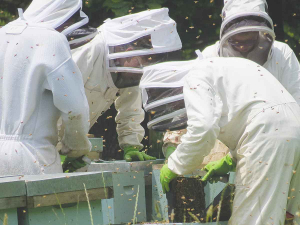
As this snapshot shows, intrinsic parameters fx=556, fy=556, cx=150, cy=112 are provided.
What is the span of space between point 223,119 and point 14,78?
1.57 m

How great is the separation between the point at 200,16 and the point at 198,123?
565 centimetres

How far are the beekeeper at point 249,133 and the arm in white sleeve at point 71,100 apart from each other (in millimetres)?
829

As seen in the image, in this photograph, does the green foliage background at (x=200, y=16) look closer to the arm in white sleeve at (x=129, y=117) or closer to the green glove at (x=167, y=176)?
the arm in white sleeve at (x=129, y=117)

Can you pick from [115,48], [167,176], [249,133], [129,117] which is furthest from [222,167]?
[129,117]

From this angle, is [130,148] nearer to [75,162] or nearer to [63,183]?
[75,162]

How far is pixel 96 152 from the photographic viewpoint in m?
6.41

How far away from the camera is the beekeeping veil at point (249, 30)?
16.5 ft

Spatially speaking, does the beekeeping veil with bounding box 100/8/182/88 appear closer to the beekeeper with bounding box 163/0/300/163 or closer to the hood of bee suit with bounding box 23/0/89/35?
the beekeeper with bounding box 163/0/300/163

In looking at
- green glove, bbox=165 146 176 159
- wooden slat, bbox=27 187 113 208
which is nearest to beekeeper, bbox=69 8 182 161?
green glove, bbox=165 146 176 159

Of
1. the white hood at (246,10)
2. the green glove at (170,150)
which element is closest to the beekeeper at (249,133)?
the white hood at (246,10)

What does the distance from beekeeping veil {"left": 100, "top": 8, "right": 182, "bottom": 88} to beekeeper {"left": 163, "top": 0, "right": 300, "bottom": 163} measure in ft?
2.25

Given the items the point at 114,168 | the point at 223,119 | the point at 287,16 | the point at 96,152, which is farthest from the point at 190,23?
the point at 223,119

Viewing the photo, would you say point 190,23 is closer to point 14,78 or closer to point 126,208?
point 126,208

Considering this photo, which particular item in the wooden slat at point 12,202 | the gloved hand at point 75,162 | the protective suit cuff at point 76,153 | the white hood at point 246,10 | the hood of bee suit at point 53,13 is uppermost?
the hood of bee suit at point 53,13
